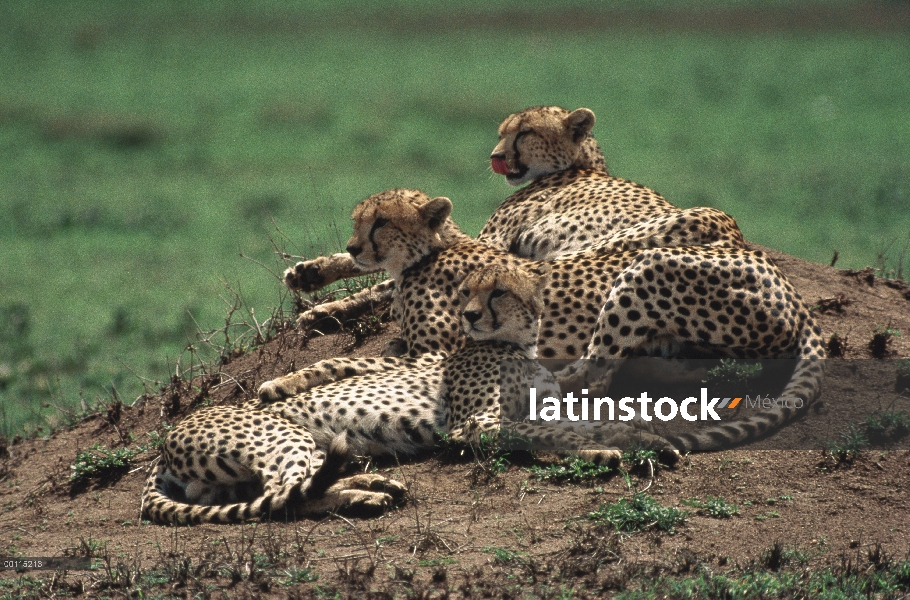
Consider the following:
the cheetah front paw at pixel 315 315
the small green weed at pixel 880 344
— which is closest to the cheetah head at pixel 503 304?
the cheetah front paw at pixel 315 315

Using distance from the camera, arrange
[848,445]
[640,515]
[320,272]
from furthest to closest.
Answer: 1. [320,272]
2. [848,445]
3. [640,515]

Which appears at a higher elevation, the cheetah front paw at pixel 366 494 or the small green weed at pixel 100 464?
the cheetah front paw at pixel 366 494

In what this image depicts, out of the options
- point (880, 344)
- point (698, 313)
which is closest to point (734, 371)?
point (698, 313)

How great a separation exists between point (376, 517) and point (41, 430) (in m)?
2.88

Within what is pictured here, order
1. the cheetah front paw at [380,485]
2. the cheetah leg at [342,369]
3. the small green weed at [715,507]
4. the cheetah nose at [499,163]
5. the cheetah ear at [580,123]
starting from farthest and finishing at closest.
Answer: the cheetah nose at [499,163]
the cheetah ear at [580,123]
the cheetah leg at [342,369]
the cheetah front paw at [380,485]
the small green weed at [715,507]

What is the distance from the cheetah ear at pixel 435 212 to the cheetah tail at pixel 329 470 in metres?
1.64

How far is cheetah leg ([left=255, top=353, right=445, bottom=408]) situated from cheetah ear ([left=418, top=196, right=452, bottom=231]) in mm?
671

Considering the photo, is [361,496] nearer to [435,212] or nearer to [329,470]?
[329,470]

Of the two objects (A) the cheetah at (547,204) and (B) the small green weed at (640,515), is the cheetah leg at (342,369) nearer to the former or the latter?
(A) the cheetah at (547,204)

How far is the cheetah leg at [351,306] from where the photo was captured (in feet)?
21.9

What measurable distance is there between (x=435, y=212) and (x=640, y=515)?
2148mm

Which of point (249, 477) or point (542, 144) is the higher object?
point (542, 144)

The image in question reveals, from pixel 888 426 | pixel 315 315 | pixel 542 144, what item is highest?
pixel 542 144

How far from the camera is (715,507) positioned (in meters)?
4.59
